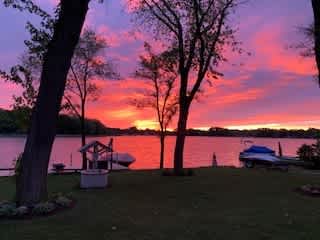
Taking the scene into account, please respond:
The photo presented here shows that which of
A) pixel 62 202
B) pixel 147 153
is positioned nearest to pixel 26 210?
pixel 62 202

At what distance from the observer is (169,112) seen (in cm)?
3491

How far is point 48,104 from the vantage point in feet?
32.7

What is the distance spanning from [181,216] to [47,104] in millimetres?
4387

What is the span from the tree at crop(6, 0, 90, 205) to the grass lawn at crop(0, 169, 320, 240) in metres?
1.21

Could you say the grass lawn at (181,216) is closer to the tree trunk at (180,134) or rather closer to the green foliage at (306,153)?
the tree trunk at (180,134)

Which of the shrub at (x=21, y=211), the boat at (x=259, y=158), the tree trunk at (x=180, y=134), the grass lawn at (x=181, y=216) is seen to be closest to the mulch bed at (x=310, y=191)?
the grass lawn at (x=181, y=216)

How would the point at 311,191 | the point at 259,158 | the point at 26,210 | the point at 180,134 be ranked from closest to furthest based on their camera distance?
the point at 26,210 < the point at 311,191 < the point at 180,134 < the point at 259,158

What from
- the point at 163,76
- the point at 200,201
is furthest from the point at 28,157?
the point at 163,76

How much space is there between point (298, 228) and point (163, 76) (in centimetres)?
2532

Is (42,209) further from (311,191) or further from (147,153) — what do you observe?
(147,153)

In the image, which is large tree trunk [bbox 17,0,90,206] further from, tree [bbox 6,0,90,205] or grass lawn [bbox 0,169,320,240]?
grass lawn [bbox 0,169,320,240]

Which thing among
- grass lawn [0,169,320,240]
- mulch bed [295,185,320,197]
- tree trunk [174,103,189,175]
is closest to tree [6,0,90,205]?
grass lawn [0,169,320,240]

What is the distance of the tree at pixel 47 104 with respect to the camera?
9.96 meters

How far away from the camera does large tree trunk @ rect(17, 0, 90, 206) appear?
9961 mm
